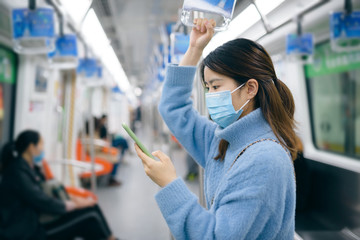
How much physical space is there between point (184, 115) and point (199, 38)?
333 mm

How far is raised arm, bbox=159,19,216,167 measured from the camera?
42.9 inches

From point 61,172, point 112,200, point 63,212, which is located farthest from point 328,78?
point 61,172

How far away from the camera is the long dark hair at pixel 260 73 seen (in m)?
0.89

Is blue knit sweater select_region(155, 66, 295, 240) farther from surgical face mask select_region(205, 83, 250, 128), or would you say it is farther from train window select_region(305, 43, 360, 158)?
train window select_region(305, 43, 360, 158)

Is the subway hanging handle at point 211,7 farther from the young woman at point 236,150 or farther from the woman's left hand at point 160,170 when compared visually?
the woman's left hand at point 160,170

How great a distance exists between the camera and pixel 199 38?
1086mm

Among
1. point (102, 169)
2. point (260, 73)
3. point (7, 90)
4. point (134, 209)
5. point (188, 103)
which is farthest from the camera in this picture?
point (102, 169)

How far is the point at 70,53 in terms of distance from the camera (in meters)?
2.73

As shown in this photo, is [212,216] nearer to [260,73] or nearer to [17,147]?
[260,73]

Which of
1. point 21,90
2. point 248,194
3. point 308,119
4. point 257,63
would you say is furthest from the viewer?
point 308,119

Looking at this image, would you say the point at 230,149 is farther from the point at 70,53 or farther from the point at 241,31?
the point at 70,53

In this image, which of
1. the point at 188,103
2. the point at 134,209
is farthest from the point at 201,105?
the point at 134,209

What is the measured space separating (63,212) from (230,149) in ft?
7.36

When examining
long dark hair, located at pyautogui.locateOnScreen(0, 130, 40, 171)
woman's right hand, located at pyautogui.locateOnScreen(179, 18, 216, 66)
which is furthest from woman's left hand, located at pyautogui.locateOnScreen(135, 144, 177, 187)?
long dark hair, located at pyautogui.locateOnScreen(0, 130, 40, 171)
